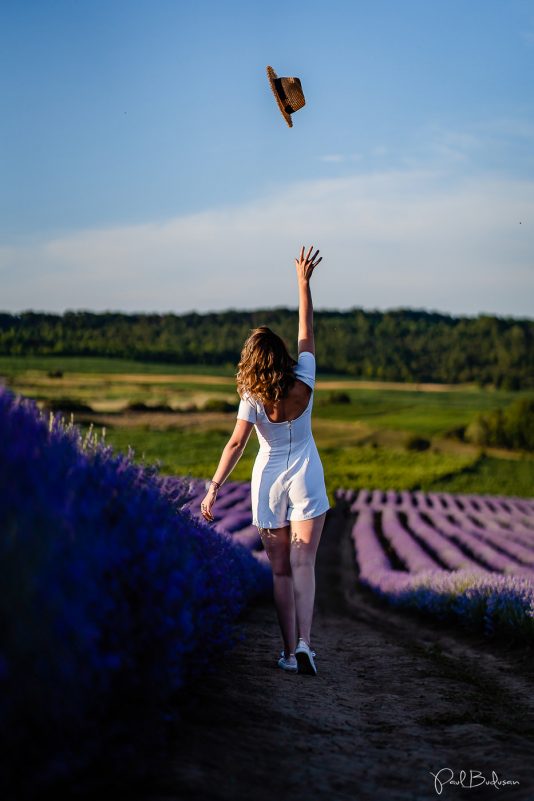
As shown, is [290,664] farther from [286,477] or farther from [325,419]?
[325,419]

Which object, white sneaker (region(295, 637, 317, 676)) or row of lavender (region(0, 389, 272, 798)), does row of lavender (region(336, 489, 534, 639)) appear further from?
row of lavender (region(0, 389, 272, 798))

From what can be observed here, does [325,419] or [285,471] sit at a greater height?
[285,471]

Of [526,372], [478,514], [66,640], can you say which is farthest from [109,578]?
[526,372]

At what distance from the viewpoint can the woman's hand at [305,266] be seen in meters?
5.18

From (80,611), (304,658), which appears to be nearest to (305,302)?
(304,658)

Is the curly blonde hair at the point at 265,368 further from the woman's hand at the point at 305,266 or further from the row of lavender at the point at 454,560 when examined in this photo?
the row of lavender at the point at 454,560

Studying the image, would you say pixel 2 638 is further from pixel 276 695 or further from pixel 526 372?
pixel 526 372

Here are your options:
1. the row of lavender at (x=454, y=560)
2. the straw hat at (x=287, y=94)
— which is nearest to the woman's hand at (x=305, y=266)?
the straw hat at (x=287, y=94)

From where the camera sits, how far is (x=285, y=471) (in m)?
4.82

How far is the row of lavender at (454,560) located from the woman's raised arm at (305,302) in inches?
132

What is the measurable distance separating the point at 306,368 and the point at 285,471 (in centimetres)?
55

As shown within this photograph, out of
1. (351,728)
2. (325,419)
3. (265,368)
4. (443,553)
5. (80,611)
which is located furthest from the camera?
(325,419)

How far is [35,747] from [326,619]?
7.38m

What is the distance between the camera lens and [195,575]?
3395 millimetres
